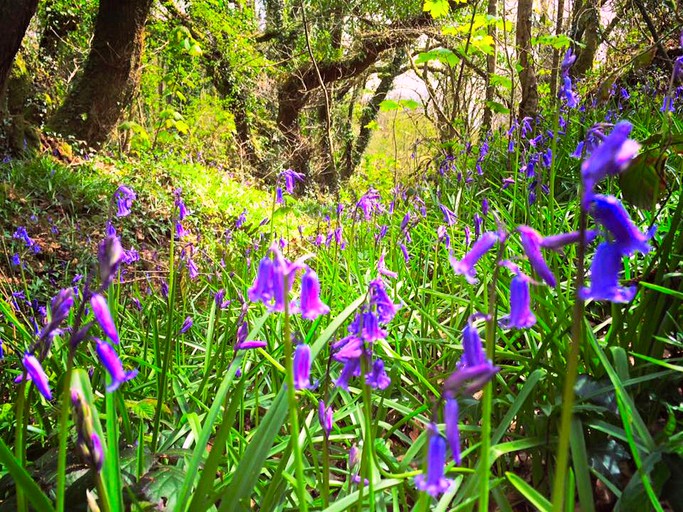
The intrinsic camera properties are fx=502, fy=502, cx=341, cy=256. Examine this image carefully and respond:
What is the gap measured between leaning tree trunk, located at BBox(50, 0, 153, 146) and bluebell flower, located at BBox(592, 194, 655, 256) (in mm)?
9007

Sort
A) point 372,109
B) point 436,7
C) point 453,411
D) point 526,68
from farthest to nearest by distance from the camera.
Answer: point 372,109 < point 526,68 < point 436,7 < point 453,411

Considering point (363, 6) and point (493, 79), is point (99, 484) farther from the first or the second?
point (363, 6)

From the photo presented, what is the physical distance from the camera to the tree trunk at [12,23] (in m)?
4.90

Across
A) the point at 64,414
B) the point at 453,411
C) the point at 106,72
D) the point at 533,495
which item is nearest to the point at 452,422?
the point at 453,411

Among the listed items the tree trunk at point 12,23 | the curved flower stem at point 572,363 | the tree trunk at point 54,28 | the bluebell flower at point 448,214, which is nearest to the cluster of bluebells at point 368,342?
the curved flower stem at point 572,363

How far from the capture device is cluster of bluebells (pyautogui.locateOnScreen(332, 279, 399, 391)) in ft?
3.16

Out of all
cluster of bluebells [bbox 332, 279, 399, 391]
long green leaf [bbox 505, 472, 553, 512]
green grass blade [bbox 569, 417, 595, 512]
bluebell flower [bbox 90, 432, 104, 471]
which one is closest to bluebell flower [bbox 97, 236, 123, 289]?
bluebell flower [bbox 90, 432, 104, 471]

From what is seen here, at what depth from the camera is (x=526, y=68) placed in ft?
17.2

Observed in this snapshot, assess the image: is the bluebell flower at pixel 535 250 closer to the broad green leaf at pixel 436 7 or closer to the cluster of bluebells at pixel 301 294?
the cluster of bluebells at pixel 301 294

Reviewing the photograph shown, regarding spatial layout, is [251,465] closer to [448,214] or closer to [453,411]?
[453,411]

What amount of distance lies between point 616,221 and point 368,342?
0.55m

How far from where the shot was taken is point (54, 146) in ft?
25.1

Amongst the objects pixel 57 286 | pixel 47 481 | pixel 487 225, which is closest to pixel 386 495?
pixel 47 481

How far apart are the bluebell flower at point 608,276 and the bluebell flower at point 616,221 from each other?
0.02m
